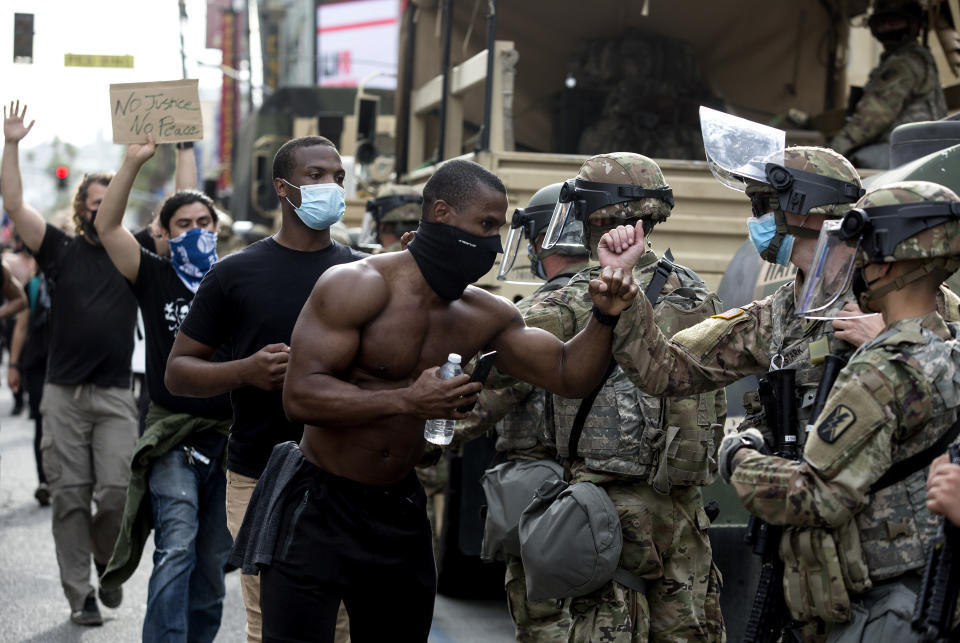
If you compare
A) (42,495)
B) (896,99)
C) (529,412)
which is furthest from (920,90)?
(42,495)

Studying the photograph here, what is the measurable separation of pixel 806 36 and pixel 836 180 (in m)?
6.34

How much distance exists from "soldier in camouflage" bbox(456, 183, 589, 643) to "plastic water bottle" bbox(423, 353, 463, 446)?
75 centimetres

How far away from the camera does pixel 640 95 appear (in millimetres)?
9422

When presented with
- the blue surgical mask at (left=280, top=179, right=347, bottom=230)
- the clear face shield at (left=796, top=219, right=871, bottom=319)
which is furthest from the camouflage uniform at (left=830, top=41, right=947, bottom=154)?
the clear face shield at (left=796, top=219, right=871, bottom=319)

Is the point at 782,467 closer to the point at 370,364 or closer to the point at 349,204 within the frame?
the point at 370,364

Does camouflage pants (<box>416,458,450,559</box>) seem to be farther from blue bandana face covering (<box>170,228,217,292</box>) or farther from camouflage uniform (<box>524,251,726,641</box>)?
camouflage uniform (<box>524,251,726,641</box>)

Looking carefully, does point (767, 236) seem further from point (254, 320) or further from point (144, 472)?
point (144, 472)

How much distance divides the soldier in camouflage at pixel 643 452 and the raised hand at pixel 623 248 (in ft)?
2.18

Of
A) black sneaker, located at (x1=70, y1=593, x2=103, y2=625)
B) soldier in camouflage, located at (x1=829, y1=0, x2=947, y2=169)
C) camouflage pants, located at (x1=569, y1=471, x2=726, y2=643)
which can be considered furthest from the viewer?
soldier in camouflage, located at (x1=829, y1=0, x2=947, y2=169)

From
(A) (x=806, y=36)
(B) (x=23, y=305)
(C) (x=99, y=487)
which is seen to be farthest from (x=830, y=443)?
(B) (x=23, y=305)

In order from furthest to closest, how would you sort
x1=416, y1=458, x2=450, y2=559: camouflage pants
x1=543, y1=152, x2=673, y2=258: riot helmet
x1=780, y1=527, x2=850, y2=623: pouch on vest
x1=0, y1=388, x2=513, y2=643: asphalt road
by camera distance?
1. x1=416, y1=458, x2=450, y2=559: camouflage pants
2. x1=0, y1=388, x2=513, y2=643: asphalt road
3. x1=543, y1=152, x2=673, y2=258: riot helmet
4. x1=780, y1=527, x2=850, y2=623: pouch on vest

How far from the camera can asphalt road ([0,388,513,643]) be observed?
682 centimetres

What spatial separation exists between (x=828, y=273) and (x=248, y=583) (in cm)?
233

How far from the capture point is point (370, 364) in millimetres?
3766
